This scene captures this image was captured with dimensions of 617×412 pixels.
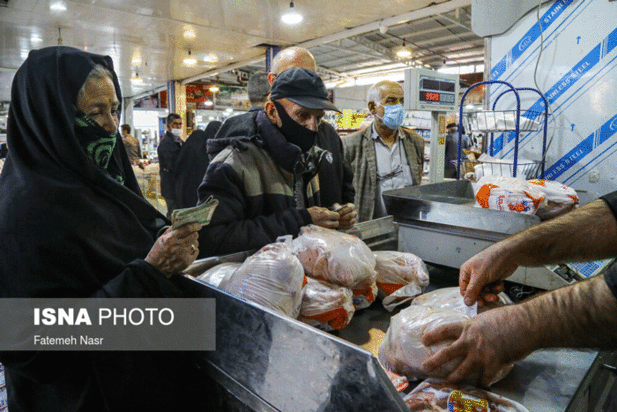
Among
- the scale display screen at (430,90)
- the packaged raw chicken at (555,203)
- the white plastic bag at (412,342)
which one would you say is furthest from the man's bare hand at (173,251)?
the scale display screen at (430,90)

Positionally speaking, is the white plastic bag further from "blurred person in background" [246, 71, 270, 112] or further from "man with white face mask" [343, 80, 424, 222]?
"blurred person in background" [246, 71, 270, 112]

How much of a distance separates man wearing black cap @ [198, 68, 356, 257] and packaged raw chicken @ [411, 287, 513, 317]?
54 cm

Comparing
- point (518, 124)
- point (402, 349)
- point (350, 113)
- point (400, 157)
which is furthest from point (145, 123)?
point (402, 349)

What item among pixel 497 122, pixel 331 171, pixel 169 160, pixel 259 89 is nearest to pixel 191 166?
pixel 169 160

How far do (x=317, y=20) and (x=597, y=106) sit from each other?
5.17 metres

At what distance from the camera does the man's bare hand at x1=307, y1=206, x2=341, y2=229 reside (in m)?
1.72

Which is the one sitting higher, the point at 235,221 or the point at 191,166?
the point at 191,166

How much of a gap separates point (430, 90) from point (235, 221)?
7.74 ft

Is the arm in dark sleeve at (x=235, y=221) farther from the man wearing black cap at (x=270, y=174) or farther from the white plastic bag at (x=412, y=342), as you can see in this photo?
the white plastic bag at (x=412, y=342)

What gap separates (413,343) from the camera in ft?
3.28

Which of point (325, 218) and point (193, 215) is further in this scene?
point (325, 218)

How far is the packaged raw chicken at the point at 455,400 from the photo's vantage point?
83cm

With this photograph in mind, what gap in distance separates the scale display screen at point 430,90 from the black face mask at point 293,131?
5.49 feet

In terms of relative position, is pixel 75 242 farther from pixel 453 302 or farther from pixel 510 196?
pixel 510 196
